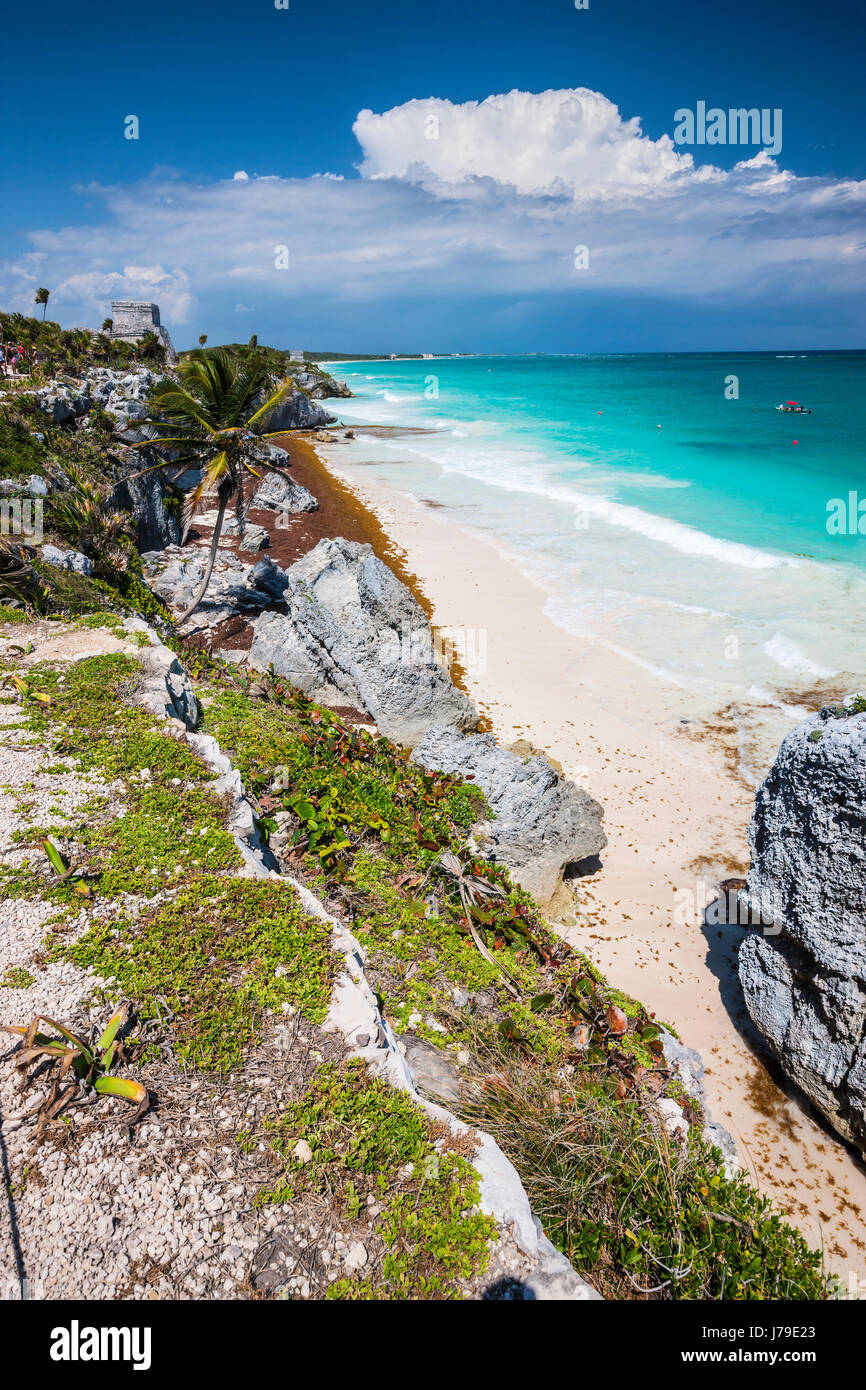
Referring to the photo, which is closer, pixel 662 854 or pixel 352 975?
pixel 352 975

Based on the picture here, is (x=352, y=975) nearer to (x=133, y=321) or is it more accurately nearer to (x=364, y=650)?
(x=364, y=650)

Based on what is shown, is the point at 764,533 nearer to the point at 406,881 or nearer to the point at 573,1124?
the point at 406,881

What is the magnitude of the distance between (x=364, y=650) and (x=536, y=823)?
18.6 feet

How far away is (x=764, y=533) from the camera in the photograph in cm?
2788

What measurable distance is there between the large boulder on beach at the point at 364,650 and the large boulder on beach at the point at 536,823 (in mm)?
3155

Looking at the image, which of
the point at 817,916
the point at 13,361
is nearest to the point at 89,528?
the point at 817,916

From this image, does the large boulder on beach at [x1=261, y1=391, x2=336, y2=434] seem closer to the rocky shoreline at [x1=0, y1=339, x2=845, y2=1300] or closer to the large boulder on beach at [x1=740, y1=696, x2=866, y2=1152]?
the rocky shoreline at [x1=0, y1=339, x2=845, y2=1300]

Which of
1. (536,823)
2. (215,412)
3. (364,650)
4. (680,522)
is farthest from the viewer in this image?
(680,522)

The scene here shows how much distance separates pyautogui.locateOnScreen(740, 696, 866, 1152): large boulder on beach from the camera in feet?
21.3

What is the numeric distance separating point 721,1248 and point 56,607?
12231mm

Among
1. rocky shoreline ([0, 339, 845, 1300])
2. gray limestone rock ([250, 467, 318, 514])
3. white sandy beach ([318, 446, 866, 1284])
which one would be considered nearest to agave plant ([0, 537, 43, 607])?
rocky shoreline ([0, 339, 845, 1300])

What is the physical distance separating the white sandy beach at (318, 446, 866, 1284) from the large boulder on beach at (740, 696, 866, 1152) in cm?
58

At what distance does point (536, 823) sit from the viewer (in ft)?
30.0
